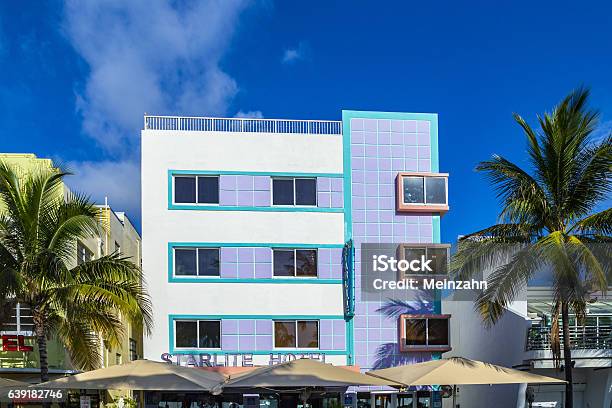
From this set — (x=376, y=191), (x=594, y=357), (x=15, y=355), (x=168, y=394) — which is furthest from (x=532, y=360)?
(x=15, y=355)

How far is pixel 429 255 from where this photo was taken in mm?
25688

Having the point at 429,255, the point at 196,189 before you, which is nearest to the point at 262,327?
the point at 196,189

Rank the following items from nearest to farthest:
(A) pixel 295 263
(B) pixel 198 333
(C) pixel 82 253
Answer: (B) pixel 198 333 → (A) pixel 295 263 → (C) pixel 82 253

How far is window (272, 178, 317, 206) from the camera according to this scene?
25.7 metres

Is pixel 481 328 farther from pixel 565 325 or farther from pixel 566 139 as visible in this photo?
pixel 566 139

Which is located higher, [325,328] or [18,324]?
[18,324]

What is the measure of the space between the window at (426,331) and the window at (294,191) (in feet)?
17.1

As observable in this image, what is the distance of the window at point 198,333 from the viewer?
24.5m

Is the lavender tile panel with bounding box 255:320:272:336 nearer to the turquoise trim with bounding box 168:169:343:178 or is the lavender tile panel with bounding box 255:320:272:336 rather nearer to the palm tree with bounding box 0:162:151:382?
the turquoise trim with bounding box 168:169:343:178

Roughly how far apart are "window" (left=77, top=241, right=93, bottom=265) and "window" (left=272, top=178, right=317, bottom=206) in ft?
24.2

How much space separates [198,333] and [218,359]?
1101 millimetres

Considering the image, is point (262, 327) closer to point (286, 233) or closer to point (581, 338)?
point (286, 233)

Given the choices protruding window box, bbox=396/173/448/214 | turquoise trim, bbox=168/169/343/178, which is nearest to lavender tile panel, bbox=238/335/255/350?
turquoise trim, bbox=168/169/343/178

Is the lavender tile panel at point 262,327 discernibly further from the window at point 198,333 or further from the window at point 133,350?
the window at point 133,350
